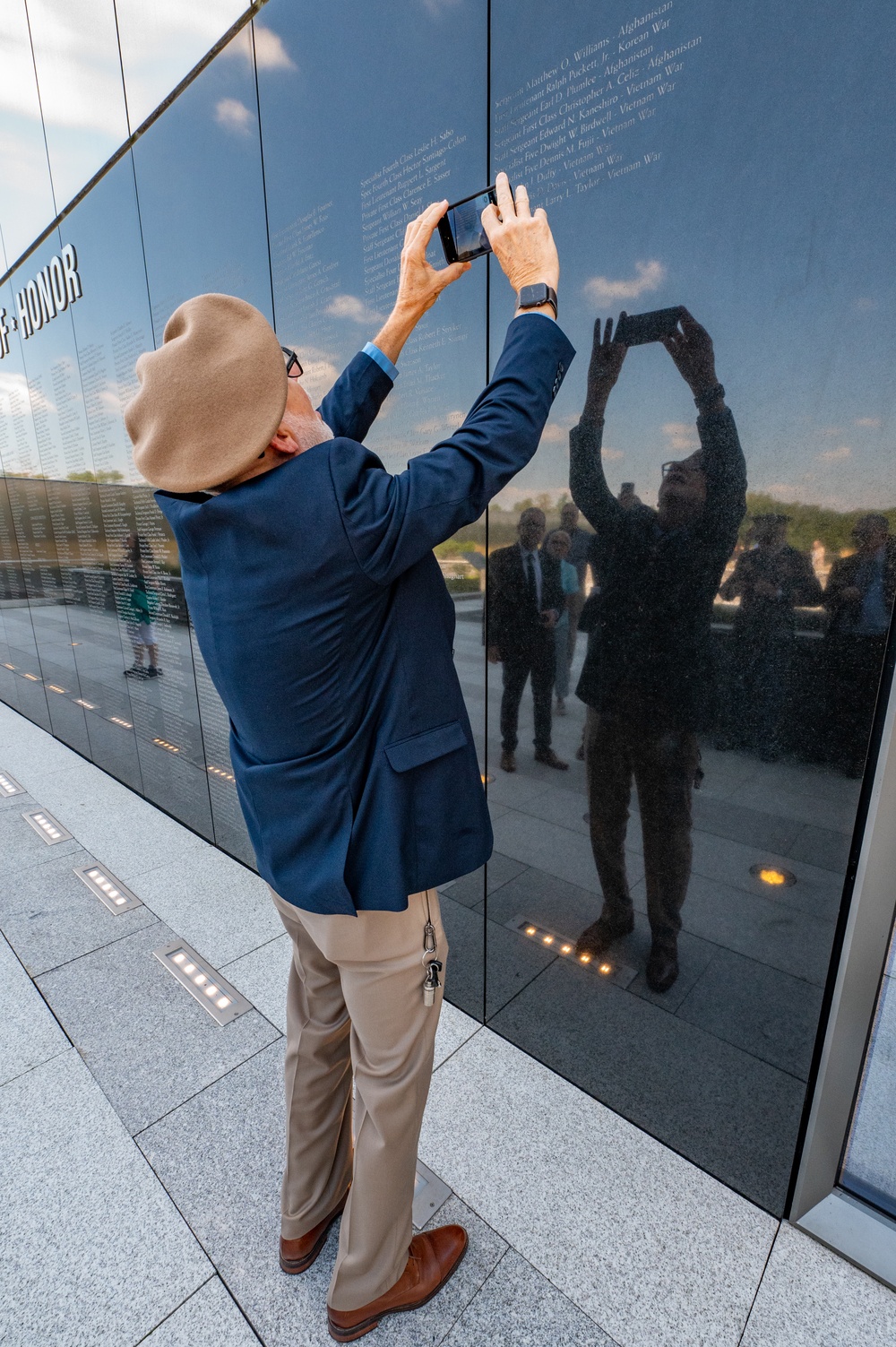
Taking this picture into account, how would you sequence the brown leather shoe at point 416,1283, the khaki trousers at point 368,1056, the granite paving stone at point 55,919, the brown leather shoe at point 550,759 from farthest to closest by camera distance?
the granite paving stone at point 55,919
the brown leather shoe at point 550,759
the brown leather shoe at point 416,1283
the khaki trousers at point 368,1056

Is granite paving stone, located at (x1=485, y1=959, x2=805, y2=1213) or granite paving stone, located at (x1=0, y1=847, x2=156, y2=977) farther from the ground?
granite paving stone, located at (x1=485, y1=959, x2=805, y2=1213)

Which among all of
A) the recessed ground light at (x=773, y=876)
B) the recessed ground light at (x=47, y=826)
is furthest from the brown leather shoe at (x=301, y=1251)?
the recessed ground light at (x=47, y=826)

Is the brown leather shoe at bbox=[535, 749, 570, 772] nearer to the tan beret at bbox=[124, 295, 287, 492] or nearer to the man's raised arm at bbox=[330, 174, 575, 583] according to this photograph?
the man's raised arm at bbox=[330, 174, 575, 583]

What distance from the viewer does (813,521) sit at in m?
1.31

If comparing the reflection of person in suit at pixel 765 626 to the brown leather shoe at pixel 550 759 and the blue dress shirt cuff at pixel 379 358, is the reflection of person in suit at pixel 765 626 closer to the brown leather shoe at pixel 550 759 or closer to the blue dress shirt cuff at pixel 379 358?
the brown leather shoe at pixel 550 759

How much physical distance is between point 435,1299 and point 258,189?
3315 mm

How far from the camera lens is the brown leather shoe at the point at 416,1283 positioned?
4.33ft

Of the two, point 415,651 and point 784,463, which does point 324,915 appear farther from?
point 784,463

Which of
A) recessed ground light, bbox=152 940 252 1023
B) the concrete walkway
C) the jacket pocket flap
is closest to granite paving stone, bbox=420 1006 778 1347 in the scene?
the concrete walkway

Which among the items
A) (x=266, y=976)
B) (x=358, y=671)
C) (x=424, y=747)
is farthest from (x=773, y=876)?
(x=266, y=976)

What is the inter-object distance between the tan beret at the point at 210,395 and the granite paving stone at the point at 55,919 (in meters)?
2.37

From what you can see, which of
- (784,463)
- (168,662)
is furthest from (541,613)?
(168,662)

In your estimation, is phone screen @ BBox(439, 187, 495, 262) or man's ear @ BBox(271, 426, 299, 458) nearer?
man's ear @ BBox(271, 426, 299, 458)

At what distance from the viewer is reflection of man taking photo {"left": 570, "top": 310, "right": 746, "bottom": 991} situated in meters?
1.43
